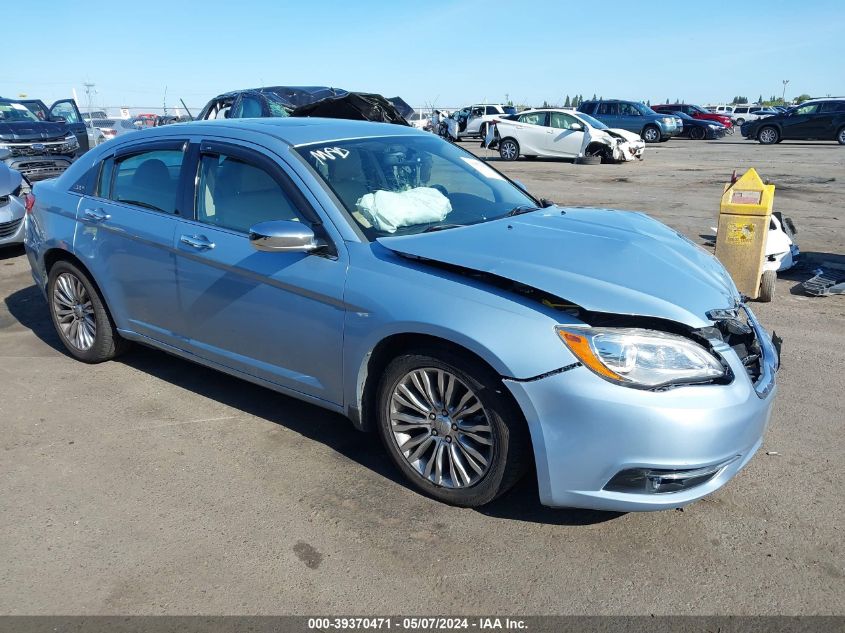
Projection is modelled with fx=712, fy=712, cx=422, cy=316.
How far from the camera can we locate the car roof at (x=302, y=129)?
4.01 meters

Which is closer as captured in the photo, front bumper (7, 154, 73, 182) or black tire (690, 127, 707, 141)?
front bumper (7, 154, 73, 182)

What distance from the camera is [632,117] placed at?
29.9 metres

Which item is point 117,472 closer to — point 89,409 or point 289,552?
point 89,409

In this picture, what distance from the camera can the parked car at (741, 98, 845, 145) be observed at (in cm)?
2625

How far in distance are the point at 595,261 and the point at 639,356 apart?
1.90 ft

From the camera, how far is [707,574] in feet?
9.23

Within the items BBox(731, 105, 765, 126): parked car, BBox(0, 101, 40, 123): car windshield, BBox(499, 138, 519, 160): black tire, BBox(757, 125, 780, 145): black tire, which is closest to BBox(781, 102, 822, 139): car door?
BBox(757, 125, 780, 145): black tire

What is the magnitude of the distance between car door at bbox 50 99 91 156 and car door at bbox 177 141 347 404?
13.0 meters

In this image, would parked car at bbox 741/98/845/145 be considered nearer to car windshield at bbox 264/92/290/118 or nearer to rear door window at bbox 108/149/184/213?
car windshield at bbox 264/92/290/118

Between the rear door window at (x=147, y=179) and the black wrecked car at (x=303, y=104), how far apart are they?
8150mm

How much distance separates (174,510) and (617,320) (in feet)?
7.16

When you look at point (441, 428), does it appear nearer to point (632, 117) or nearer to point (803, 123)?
point (803, 123)

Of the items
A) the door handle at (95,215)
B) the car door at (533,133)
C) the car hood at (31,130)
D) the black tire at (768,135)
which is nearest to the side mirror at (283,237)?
the door handle at (95,215)

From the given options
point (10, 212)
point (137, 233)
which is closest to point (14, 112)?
point (10, 212)
